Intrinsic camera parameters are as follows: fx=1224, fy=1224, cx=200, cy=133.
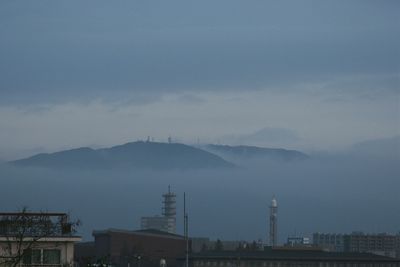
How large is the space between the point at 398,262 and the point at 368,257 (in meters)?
4.41

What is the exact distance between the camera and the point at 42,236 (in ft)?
142

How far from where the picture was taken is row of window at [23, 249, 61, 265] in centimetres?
4350

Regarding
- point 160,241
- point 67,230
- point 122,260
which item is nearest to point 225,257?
point 122,260

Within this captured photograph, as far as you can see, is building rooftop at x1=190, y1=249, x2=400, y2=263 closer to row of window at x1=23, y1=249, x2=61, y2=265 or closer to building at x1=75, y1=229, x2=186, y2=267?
building at x1=75, y1=229, x2=186, y2=267

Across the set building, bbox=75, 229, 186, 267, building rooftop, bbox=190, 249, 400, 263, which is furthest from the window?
building, bbox=75, 229, 186, 267

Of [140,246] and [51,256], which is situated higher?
[140,246]

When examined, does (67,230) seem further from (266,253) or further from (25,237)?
(266,253)

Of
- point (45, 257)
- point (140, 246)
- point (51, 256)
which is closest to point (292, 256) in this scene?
point (140, 246)

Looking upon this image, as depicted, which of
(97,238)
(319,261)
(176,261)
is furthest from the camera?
(97,238)

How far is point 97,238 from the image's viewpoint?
591 ft

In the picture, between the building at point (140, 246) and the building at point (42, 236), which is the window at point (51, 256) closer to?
the building at point (42, 236)

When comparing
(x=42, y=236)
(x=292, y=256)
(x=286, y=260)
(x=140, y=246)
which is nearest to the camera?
(x=42, y=236)

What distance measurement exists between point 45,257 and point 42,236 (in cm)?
111

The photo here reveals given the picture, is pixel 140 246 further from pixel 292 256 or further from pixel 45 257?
pixel 45 257
